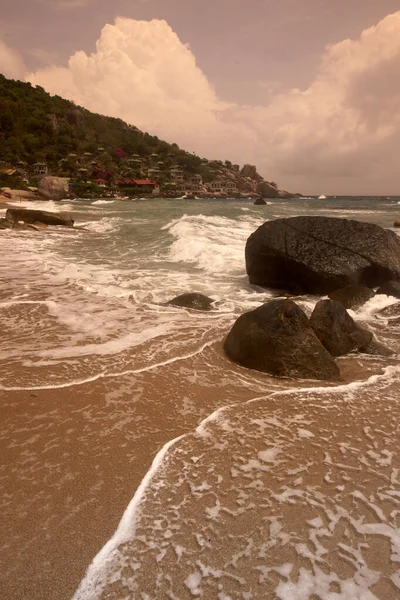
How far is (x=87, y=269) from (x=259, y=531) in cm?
955

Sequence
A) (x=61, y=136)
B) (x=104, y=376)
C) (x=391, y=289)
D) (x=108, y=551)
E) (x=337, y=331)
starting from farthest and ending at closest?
(x=61, y=136) < (x=391, y=289) < (x=337, y=331) < (x=104, y=376) < (x=108, y=551)

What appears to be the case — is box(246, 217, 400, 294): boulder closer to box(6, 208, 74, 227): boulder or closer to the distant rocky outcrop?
the distant rocky outcrop

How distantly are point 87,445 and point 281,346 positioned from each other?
2715 mm

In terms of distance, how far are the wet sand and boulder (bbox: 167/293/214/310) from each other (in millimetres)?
2414

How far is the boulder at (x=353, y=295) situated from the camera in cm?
781

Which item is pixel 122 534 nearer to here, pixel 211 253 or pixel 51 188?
pixel 211 253

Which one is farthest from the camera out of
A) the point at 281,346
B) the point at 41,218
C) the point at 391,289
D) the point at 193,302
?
the point at 41,218

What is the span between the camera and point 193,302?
24.3 feet

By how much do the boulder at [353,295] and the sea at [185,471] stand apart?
173cm

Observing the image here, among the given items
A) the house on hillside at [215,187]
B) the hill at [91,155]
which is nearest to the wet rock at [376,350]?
the hill at [91,155]

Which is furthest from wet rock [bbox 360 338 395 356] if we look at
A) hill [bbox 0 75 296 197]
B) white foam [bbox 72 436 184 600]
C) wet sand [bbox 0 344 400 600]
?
hill [bbox 0 75 296 197]

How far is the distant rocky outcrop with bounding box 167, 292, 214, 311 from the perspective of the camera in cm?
736

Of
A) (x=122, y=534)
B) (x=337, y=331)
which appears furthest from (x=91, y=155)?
(x=122, y=534)

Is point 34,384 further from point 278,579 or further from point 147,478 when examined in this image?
point 278,579
